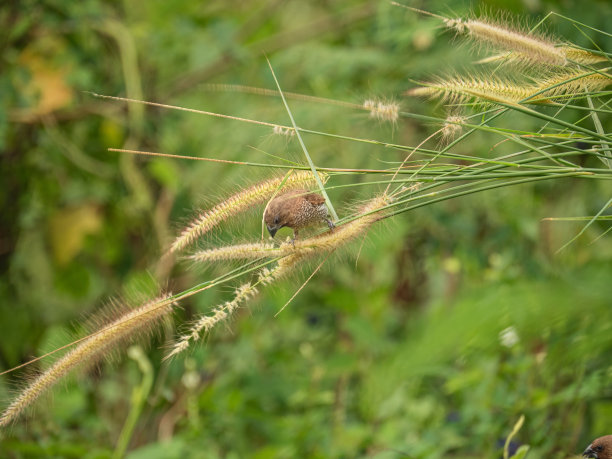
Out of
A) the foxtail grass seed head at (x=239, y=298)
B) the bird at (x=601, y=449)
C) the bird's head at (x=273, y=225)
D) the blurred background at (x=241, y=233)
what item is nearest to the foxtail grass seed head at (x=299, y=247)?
the foxtail grass seed head at (x=239, y=298)

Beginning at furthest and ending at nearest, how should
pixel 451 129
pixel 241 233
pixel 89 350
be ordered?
pixel 241 233 < pixel 451 129 < pixel 89 350

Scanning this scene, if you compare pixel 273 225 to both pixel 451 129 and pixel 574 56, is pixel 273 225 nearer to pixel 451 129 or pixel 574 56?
pixel 451 129

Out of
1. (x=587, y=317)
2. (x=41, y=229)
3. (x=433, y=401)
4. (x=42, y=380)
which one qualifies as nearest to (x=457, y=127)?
(x=587, y=317)

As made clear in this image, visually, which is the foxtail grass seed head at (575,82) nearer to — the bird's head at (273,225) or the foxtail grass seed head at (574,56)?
the foxtail grass seed head at (574,56)

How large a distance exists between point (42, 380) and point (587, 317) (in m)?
0.74

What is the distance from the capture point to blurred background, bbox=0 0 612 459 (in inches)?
75.9

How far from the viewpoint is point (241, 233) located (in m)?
1.89

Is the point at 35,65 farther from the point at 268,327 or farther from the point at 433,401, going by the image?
the point at 433,401

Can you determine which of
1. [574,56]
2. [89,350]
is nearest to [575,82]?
[574,56]

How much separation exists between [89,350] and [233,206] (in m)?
0.27

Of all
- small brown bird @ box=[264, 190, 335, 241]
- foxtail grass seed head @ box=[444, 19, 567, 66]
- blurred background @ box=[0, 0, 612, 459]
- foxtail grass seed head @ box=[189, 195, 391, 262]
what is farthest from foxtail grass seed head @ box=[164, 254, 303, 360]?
blurred background @ box=[0, 0, 612, 459]

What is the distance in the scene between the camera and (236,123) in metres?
2.80

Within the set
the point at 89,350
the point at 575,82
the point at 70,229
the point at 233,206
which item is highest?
the point at 575,82

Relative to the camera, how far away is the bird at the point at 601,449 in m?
0.96
